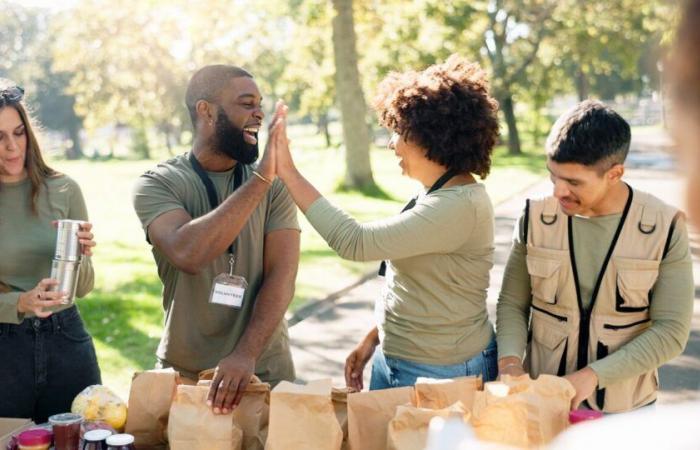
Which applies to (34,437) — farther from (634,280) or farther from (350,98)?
(350,98)

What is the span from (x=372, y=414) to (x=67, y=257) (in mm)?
1093

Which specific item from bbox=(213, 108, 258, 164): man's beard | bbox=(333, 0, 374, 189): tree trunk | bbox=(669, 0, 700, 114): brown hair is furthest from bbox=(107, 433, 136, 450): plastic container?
bbox=(333, 0, 374, 189): tree trunk

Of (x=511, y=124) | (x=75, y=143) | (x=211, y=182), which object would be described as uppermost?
(x=211, y=182)

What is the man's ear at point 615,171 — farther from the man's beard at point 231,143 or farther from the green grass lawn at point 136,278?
the green grass lawn at point 136,278

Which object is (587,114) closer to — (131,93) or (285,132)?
(285,132)

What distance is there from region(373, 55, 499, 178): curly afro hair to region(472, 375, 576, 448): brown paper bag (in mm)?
876

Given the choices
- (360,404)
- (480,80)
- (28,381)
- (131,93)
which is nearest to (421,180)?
(480,80)

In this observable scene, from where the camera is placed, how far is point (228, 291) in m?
2.97

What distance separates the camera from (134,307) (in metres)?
8.88

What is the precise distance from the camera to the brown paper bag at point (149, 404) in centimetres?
257

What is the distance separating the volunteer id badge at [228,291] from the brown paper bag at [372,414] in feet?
2.24

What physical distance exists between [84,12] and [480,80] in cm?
5010

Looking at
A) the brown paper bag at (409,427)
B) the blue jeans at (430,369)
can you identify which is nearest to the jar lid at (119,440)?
the brown paper bag at (409,427)

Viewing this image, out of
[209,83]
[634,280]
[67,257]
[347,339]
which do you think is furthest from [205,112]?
[347,339]
